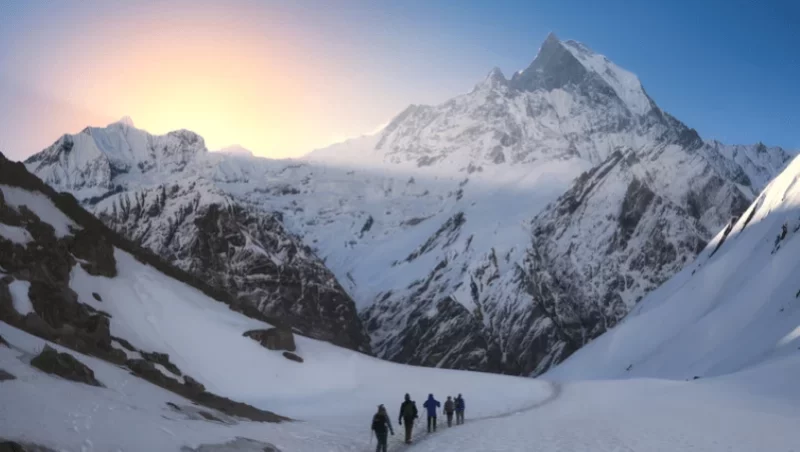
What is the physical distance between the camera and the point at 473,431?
2472 cm

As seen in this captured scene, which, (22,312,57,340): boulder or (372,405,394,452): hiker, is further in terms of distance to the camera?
(22,312,57,340): boulder

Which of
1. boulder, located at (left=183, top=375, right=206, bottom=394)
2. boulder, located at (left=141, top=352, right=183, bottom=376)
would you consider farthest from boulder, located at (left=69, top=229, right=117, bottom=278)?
boulder, located at (left=183, top=375, right=206, bottom=394)

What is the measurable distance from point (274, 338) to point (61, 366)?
115 feet

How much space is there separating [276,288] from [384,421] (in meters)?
173

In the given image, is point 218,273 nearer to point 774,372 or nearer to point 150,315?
point 150,315

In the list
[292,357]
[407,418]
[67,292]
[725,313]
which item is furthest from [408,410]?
[725,313]

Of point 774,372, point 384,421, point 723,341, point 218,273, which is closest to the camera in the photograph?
point 384,421

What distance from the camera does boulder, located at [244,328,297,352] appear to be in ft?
176

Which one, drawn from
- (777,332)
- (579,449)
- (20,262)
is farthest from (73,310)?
(777,332)

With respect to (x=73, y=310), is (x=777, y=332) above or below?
above

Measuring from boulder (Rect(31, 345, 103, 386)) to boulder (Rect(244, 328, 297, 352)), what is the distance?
32.8 metres

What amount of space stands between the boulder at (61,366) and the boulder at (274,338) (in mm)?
32758

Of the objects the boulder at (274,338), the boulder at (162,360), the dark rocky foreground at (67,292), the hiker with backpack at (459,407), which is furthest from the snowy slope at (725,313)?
the boulder at (162,360)

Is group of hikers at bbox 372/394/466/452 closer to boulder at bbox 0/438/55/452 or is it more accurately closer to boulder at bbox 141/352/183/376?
boulder at bbox 0/438/55/452
